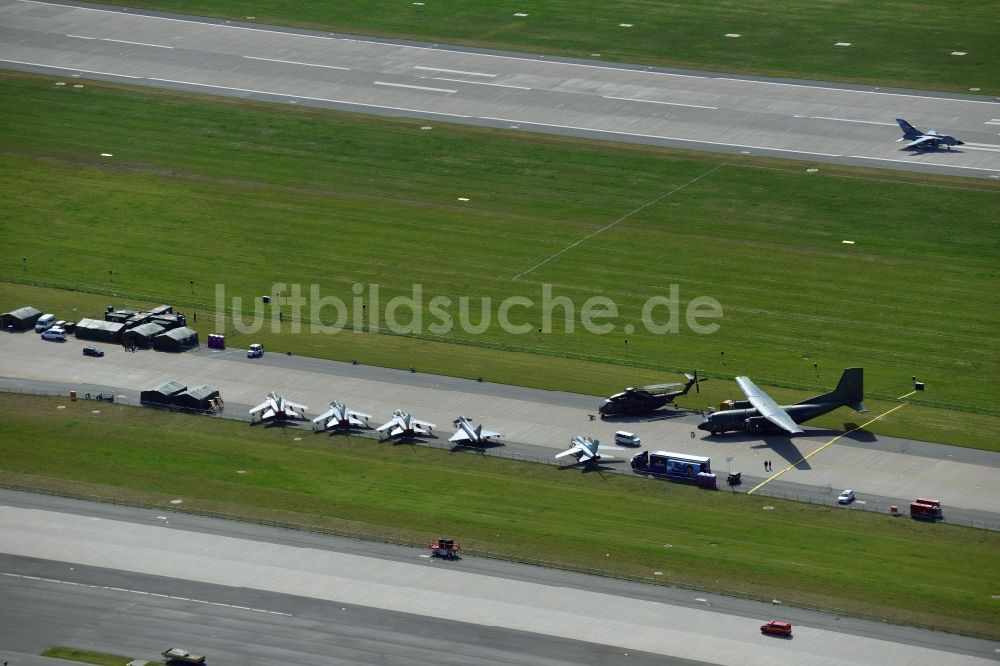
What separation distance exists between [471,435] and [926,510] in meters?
42.3

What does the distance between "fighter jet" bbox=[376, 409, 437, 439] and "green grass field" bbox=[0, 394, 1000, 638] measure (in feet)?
6.48

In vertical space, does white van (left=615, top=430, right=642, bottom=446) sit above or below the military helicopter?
below

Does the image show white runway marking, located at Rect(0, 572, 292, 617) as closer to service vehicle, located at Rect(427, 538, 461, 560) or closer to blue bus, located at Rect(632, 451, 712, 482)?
service vehicle, located at Rect(427, 538, 461, 560)

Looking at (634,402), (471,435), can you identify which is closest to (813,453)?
(634,402)

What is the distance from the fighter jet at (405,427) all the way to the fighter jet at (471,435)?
3.37 meters

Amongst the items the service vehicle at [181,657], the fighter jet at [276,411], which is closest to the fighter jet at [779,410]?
the fighter jet at [276,411]

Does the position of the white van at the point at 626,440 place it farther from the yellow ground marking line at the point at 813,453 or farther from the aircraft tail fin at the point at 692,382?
the yellow ground marking line at the point at 813,453

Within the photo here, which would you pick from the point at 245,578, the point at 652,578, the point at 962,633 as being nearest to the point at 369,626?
the point at 245,578

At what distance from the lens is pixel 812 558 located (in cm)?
12962

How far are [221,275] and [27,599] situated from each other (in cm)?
7310

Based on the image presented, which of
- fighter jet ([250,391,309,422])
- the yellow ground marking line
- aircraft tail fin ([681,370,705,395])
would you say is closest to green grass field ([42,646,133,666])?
fighter jet ([250,391,309,422])

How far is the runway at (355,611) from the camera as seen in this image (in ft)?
382

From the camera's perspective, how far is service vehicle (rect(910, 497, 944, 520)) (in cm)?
13612

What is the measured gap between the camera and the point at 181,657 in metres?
114
